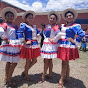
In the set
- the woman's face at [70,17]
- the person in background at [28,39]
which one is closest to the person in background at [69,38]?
the woman's face at [70,17]

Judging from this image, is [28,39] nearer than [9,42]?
No

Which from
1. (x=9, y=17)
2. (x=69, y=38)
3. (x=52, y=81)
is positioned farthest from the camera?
(x=52, y=81)

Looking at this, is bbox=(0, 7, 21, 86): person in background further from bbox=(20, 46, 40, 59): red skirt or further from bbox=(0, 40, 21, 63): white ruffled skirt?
bbox=(20, 46, 40, 59): red skirt

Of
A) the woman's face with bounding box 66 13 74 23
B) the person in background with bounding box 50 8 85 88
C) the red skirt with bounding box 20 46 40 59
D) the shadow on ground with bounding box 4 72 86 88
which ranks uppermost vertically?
the woman's face with bounding box 66 13 74 23

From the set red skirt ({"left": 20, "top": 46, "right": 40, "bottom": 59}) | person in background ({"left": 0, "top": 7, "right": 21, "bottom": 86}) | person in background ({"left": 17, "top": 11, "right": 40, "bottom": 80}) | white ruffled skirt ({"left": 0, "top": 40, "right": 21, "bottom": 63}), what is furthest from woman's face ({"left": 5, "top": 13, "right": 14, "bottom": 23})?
red skirt ({"left": 20, "top": 46, "right": 40, "bottom": 59})

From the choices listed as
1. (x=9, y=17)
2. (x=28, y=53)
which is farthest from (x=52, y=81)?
(x=9, y=17)

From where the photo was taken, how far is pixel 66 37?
2982mm

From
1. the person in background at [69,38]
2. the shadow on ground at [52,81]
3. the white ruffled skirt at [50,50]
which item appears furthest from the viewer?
the shadow on ground at [52,81]

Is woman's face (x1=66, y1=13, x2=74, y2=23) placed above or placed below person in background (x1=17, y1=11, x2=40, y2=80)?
above

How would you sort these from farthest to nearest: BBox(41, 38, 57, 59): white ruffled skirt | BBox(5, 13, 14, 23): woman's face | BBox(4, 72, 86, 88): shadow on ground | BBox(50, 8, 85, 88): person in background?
BBox(4, 72, 86, 88): shadow on ground → BBox(41, 38, 57, 59): white ruffled skirt → BBox(5, 13, 14, 23): woman's face → BBox(50, 8, 85, 88): person in background

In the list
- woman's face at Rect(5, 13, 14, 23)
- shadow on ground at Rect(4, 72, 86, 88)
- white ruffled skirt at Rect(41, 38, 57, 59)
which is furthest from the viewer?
shadow on ground at Rect(4, 72, 86, 88)

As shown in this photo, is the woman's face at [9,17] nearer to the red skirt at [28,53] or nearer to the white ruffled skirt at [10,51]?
the white ruffled skirt at [10,51]

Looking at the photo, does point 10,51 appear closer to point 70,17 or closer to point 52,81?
point 52,81

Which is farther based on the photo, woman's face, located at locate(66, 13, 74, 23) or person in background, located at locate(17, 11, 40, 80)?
person in background, located at locate(17, 11, 40, 80)
